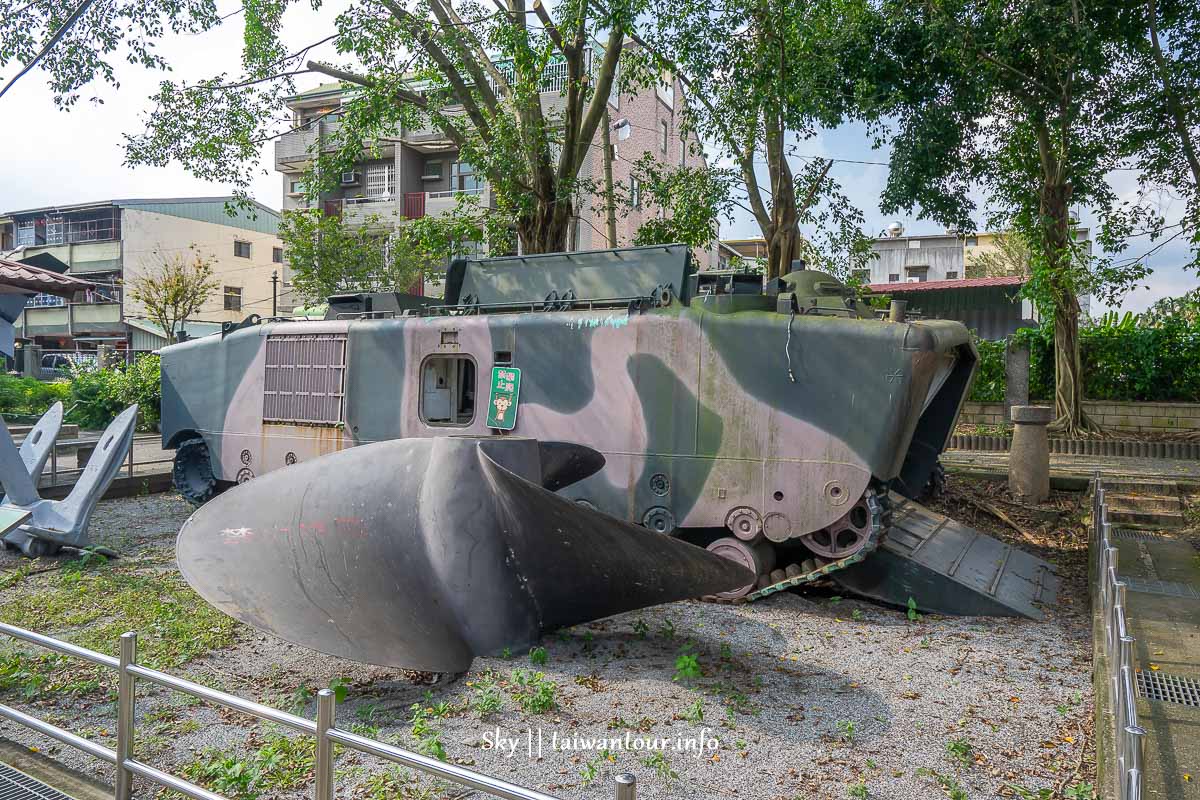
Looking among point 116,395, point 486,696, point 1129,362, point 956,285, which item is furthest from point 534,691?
point 956,285

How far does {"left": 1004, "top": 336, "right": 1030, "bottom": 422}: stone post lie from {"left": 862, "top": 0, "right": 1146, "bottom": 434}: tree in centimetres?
146

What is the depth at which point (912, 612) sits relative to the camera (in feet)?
24.6

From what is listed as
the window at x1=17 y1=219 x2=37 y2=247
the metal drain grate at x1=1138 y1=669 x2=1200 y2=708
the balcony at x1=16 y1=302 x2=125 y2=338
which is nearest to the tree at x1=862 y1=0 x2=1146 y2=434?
the metal drain grate at x1=1138 y1=669 x2=1200 y2=708

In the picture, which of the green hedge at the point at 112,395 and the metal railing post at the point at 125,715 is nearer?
the metal railing post at the point at 125,715

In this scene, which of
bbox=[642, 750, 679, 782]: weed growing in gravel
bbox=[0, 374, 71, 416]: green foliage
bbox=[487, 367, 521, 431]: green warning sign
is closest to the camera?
bbox=[642, 750, 679, 782]: weed growing in gravel

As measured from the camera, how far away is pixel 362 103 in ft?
42.7

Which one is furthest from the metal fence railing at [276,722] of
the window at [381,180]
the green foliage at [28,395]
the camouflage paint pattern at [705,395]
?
the window at [381,180]

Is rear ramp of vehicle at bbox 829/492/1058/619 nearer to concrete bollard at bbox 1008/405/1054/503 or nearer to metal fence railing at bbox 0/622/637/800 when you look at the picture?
concrete bollard at bbox 1008/405/1054/503

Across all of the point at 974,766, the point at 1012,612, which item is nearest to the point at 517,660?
the point at 974,766

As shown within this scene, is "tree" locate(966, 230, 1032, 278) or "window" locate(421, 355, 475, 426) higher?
"tree" locate(966, 230, 1032, 278)

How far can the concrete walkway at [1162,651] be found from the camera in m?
4.06

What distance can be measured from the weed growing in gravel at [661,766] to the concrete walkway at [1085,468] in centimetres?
982

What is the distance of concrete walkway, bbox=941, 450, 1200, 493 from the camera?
12398 millimetres

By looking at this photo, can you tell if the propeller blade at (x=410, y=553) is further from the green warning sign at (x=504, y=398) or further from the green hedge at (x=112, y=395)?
the green hedge at (x=112, y=395)
